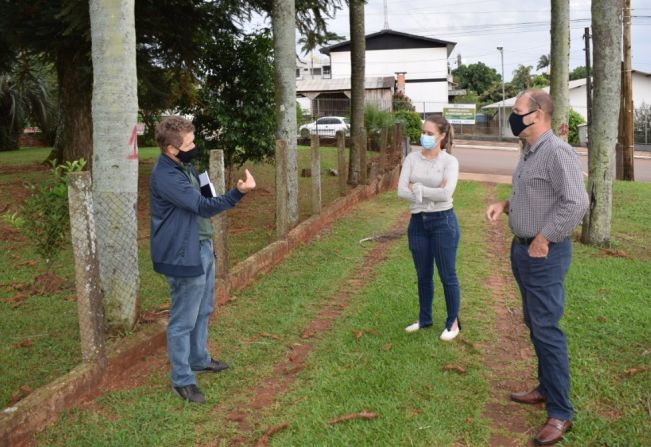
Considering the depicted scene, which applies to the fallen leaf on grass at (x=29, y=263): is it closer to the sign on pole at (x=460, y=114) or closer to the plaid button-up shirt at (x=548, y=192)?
the plaid button-up shirt at (x=548, y=192)

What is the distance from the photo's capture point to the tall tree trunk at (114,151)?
5.20 meters

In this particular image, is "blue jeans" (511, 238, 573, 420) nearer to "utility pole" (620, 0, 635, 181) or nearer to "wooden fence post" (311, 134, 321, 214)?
"wooden fence post" (311, 134, 321, 214)

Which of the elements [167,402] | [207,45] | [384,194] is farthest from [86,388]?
[384,194]

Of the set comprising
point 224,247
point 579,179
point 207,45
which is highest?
point 207,45

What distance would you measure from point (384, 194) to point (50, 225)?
31.2ft

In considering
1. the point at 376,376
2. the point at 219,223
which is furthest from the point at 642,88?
the point at 376,376

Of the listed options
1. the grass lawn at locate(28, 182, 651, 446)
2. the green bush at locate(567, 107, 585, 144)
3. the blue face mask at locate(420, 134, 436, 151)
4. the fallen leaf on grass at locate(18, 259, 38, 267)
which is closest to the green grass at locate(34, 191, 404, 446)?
the grass lawn at locate(28, 182, 651, 446)

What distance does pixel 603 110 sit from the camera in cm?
→ 879

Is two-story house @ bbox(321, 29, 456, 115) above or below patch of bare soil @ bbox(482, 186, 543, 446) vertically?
above

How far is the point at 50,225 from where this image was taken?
6.40 m

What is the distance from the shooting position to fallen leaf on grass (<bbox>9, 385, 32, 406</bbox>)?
4.28 metres

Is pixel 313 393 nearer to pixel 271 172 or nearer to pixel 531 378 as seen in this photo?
pixel 531 378

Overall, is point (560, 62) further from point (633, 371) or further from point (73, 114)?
point (73, 114)

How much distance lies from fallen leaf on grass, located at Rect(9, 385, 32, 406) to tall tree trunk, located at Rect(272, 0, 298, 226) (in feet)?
17.9
